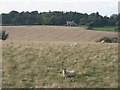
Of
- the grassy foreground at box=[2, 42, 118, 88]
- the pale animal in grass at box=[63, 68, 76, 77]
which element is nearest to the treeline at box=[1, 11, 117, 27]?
the grassy foreground at box=[2, 42, 118, 88]

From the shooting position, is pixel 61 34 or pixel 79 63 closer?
pixel 79 63

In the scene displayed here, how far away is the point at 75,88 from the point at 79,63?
5.60 meters

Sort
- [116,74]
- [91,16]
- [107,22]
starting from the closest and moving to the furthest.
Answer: [116,74] → [107,22] → [91,16]

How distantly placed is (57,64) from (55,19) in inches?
2699

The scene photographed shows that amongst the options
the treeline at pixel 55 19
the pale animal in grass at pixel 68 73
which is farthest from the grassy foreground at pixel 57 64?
the treeline at pixel 55 19

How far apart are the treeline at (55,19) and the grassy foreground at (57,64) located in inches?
2275

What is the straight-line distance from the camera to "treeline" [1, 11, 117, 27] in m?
92.8

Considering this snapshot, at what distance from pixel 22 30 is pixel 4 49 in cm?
3607

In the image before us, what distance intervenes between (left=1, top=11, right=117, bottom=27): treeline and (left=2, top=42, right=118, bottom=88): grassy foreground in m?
57.8

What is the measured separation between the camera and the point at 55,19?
95.6 m

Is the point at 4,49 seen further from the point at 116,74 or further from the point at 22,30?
the point at 22,30

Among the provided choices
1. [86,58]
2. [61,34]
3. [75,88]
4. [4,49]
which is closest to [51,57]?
[86,58]

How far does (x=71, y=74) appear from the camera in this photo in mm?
24266

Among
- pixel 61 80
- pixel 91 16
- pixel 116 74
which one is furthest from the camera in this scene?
pixel 91 16
